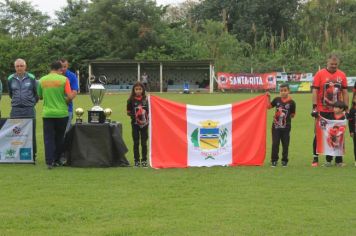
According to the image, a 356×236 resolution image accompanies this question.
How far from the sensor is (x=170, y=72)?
176ft

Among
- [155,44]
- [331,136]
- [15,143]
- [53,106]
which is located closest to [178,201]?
[53,106]

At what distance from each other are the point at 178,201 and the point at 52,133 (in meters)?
3.51

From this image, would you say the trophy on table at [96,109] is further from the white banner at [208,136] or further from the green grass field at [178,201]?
the white banner at [208,136]

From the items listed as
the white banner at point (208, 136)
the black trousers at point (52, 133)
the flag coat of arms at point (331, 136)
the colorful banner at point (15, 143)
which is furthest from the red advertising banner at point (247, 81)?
the black trousers at point (52, 133)

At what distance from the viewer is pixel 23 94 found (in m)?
10.6

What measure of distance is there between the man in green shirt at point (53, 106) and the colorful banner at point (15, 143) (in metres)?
0.69

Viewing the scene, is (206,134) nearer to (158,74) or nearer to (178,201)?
(178,201)

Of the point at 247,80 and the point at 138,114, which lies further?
the point at 247,80

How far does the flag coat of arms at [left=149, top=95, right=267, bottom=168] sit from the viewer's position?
1015 cm

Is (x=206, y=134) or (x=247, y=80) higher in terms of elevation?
(x=247, y=80)

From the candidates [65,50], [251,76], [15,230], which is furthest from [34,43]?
[15,230]

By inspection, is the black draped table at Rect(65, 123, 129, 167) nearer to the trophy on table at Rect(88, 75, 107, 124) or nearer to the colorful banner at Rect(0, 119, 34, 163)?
the trophy on table at Rect(88, 75, 107, 124)

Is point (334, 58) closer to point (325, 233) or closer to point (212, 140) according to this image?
point (212, 140)

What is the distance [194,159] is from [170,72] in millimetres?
43831
